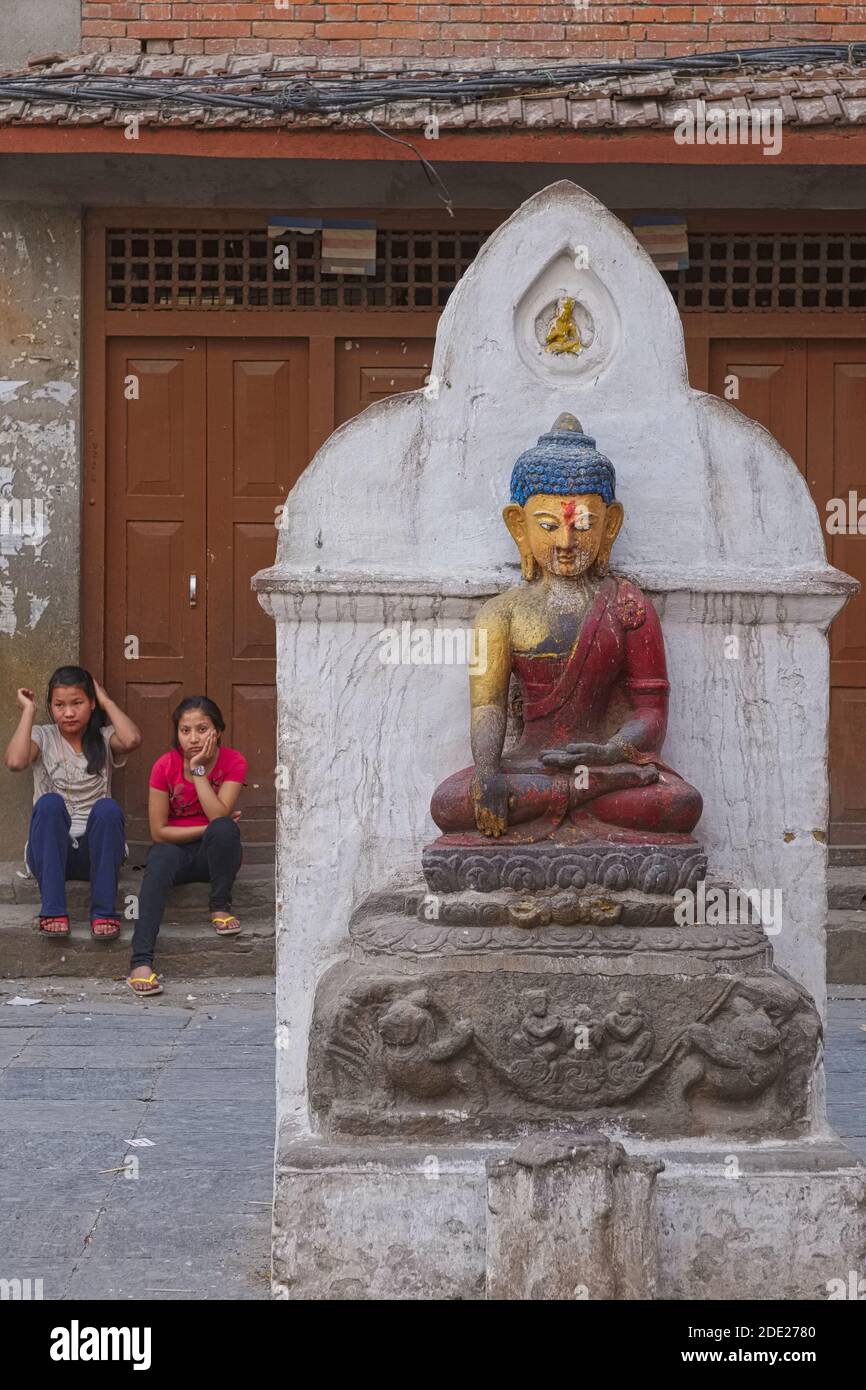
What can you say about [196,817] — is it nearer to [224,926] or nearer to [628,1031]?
[224,926]

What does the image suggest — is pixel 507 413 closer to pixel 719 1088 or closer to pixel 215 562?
pixel 719 1088

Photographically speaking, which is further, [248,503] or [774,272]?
[248,503]

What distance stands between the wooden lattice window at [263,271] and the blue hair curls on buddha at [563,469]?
13.7 ft

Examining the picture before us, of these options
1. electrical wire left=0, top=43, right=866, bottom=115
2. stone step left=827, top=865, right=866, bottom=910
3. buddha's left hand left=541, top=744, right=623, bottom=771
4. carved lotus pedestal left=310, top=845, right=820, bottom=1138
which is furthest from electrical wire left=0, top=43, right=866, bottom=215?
carved lotus pedestal left=310, top=845, right=820, bottom=1138

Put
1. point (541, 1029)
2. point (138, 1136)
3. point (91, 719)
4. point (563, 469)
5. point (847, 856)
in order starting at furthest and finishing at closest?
point (847, 856) → point (91, 719) → point (138, 1136) → point (563, 469) → point (541, 1029)

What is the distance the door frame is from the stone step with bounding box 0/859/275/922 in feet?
6.96

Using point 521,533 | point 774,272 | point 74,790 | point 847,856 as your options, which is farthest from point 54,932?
point 774,272

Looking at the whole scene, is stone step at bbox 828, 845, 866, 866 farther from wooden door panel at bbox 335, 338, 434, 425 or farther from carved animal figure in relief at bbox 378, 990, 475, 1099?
carved animal figure in relief at bbox 378, 990, 475, 1099

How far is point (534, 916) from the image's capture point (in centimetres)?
391

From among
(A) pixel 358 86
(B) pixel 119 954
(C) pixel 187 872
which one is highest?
(A) pixel 358 86

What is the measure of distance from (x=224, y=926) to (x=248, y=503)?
2.13m

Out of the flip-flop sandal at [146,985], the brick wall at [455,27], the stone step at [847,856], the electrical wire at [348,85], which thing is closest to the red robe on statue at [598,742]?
→ the flip-flop sandal at [146,985]

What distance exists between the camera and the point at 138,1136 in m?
5.22

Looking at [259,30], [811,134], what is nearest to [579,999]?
[811,134]
